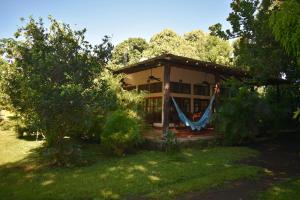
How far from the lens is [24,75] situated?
7461mm

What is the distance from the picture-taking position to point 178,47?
3388 cm

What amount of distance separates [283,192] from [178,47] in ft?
97.0

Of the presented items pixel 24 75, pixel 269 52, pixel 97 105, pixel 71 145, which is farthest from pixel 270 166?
pixel 24 75

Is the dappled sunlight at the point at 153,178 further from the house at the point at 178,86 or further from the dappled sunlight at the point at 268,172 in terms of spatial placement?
the house at the point at 178,86

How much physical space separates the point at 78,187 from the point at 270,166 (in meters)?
5.89

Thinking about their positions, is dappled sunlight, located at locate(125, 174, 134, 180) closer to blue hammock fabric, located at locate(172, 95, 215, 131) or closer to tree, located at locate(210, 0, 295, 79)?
blue hammock fabric, located at locate(172, 95, 215, 131)

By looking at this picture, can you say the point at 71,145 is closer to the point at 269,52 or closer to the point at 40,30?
the point at 40,30

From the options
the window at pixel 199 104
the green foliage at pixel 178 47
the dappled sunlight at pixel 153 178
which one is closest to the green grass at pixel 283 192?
the dappled sunlight at pixel 153 178

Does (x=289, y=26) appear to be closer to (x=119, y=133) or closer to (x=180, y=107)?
(x=119, y=133)

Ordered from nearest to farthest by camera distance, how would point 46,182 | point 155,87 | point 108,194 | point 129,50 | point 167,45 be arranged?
point 108,194 < point 46,182 < point 155,87 < point 167,45 < point 129,50

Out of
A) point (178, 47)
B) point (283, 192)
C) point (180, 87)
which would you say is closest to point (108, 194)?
point (283, 192)

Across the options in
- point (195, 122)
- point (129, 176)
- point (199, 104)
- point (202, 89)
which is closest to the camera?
point (129, 176)

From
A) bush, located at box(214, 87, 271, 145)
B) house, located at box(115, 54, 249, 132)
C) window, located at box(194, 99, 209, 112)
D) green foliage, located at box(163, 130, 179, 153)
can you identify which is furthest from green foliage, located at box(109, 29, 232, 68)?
green foliage, located at box(163, 130, 179, 153)

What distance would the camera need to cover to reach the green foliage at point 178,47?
30.9 metres
